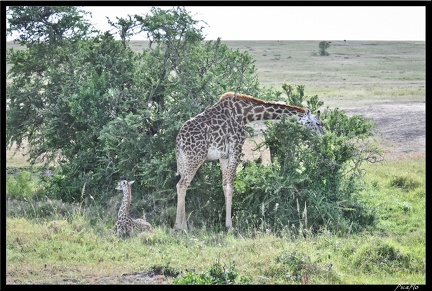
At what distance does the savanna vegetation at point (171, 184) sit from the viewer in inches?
356

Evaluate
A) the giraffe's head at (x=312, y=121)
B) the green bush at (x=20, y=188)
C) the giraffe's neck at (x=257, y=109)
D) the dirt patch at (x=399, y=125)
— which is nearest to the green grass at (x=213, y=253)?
the green bush at (x=20, y=188)

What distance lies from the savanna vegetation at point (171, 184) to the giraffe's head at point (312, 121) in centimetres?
13

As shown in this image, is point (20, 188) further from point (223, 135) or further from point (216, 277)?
point (216, 277)

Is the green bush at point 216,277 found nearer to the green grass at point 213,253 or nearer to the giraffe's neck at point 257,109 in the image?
the green grass at point 213,253

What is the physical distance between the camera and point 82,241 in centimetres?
987

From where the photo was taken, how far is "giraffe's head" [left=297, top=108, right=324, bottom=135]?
11.1m

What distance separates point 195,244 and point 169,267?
872mm

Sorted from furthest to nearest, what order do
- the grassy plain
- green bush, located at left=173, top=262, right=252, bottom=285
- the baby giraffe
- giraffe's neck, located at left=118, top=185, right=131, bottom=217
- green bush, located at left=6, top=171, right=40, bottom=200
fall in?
green bush, located at left=6, top=171, right=40, bottom=200 → giraffe's neck, located at left=118, top=185, right=131, bottom=217 → the baby giraffe → the grassy plain → green bush, located at left=173, top=262, right=252, bottom=285

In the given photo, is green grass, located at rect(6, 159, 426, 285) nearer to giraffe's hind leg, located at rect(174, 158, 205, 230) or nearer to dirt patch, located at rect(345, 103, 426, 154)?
giraffe's hind leg, located at rect(174, 158, 205, 230)

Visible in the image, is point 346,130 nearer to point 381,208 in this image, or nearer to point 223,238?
point 381,208

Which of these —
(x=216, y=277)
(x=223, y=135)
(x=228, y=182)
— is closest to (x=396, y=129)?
(x=223, y=135)

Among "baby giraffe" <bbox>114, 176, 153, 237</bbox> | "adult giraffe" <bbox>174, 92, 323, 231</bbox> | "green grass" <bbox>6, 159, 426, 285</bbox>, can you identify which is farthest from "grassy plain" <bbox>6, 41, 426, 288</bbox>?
"adult giraffe" <bbox>174, 92, 323, 231</bbox>

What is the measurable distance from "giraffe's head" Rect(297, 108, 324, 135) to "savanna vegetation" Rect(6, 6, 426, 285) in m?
0.13

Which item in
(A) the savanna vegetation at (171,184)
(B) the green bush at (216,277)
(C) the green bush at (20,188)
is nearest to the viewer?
(B) the green bush at (216,277)
